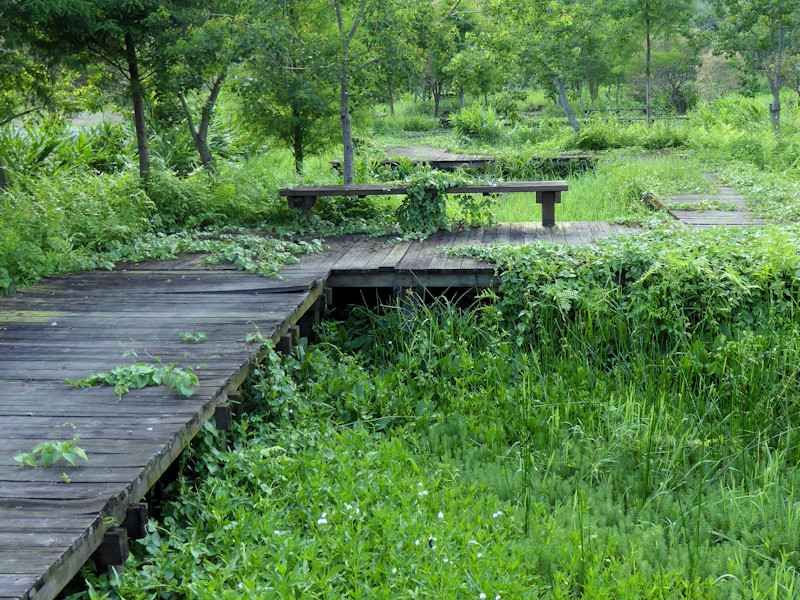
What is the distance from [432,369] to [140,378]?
2216 mm

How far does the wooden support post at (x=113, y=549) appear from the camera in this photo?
2709 mm

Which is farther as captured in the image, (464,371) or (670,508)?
(464,371)

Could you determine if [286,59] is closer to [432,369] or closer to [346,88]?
[346,88]

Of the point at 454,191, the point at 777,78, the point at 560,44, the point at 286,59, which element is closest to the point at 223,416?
the point at 454,191

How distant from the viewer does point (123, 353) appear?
427 cm

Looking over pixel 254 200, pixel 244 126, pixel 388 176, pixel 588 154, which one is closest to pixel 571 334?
pixel 254 200

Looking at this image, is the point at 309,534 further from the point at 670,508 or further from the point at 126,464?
the point at 670,508

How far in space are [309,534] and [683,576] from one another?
168 cm

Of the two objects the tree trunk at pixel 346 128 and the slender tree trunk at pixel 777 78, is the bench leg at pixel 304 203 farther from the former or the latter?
the slender tree trunk at pixel 777 78

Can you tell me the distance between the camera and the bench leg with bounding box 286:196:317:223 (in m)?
7.88

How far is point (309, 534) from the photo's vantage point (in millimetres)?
3430

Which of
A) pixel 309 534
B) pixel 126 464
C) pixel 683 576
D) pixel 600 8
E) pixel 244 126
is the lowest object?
pixel 683 576

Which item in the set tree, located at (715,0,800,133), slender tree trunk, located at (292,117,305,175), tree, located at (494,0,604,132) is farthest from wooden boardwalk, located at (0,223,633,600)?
tree, located at (494,0,604,132)

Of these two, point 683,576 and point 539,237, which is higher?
point 539,237
